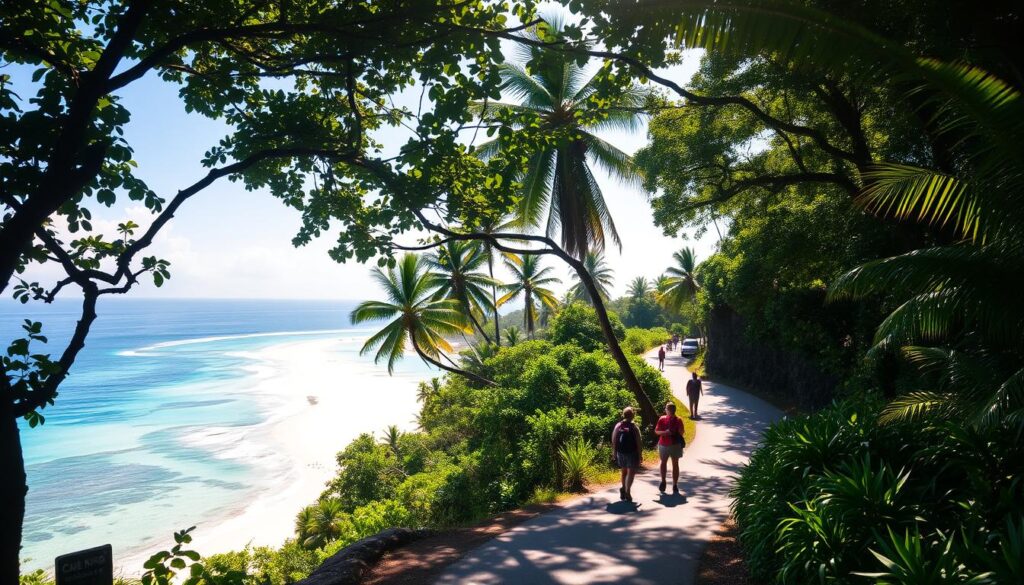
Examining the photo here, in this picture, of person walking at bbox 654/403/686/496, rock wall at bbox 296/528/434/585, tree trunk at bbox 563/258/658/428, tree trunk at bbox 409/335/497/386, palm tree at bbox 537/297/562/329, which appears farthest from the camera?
palm tree at bbox 537/297/562/329

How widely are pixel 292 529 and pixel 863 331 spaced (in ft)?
58.1

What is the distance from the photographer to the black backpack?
795 cm

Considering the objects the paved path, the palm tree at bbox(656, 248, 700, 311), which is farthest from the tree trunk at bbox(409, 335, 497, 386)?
the palm tree at bbox(656, 248, 700, 311)

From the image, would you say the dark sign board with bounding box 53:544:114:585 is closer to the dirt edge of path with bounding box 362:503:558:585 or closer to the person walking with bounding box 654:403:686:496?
the dirt edge of path with bounding box 362:503:558:585

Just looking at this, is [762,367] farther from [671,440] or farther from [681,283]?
[681,283]

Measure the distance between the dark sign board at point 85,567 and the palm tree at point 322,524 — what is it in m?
10.6

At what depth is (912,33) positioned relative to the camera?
7438 millimetres

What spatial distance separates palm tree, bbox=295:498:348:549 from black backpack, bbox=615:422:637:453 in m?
8.87

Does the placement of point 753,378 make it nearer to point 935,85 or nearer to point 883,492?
point 883,492

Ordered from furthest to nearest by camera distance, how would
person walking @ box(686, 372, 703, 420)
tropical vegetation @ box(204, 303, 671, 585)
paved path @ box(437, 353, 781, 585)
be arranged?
1. person walking @ box(686, 372, 703, 420)
2. tropical vegetation @ box(204, 303, 671, 585)
3. paved path @ box(437, 353, 781, 585)

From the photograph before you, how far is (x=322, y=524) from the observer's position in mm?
15031

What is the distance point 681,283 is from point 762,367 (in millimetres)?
23797

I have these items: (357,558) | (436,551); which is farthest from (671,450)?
(357,558)

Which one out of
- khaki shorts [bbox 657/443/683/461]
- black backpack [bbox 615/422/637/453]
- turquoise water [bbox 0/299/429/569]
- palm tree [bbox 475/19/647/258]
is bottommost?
turquoise water [bbox 0/299/429/569]
